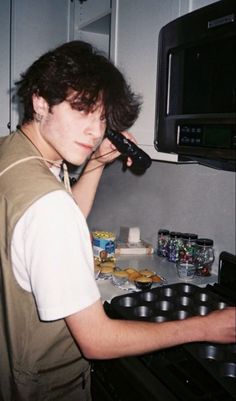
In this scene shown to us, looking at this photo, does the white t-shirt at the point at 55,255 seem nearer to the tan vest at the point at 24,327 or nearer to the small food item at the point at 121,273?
the tan vest at the point at 24,327

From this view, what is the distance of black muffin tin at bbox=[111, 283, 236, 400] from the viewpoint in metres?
Result: 0.88

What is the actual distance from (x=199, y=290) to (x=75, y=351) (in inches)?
20.2

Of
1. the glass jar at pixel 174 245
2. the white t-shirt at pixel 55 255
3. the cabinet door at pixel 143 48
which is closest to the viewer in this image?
the white t-shirt at pixel 55 255

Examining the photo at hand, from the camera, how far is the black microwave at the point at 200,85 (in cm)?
92

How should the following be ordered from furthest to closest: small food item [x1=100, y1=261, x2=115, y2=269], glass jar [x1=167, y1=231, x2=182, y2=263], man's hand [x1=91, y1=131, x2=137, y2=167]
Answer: glass jar [x1=167, y1=231, x2=182, y2=263] < small food item [x1=100, y1=261, x2=115, y2=269] < man's hand [x1=91, y1=131, x2=137, y2=167]

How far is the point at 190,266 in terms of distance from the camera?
1.46 m

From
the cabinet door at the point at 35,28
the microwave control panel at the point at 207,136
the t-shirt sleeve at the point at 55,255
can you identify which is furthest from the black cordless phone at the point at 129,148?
the cabinet door at the point at 35,28

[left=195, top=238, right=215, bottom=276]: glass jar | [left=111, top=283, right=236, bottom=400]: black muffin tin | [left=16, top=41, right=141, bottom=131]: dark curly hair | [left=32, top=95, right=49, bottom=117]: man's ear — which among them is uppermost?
[left=16, top=41, right=141, bottom=131]: dark curly hair

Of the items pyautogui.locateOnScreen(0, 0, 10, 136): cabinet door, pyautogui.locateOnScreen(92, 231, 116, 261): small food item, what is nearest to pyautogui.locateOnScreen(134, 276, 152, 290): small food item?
pyautogui.locateOnScreen(92, 231, 116, 261): small food item

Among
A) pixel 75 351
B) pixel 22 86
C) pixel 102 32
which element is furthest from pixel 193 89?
pixel 102 32

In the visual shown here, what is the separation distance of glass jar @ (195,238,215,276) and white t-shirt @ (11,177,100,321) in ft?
2.69

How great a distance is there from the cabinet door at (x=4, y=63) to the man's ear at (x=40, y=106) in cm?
118

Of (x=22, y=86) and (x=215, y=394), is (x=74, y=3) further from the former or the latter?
(x=215, y=394)

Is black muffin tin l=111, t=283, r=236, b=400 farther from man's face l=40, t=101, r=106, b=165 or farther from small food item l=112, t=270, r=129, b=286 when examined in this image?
man's face l=40, t=101, r=106, b=165
